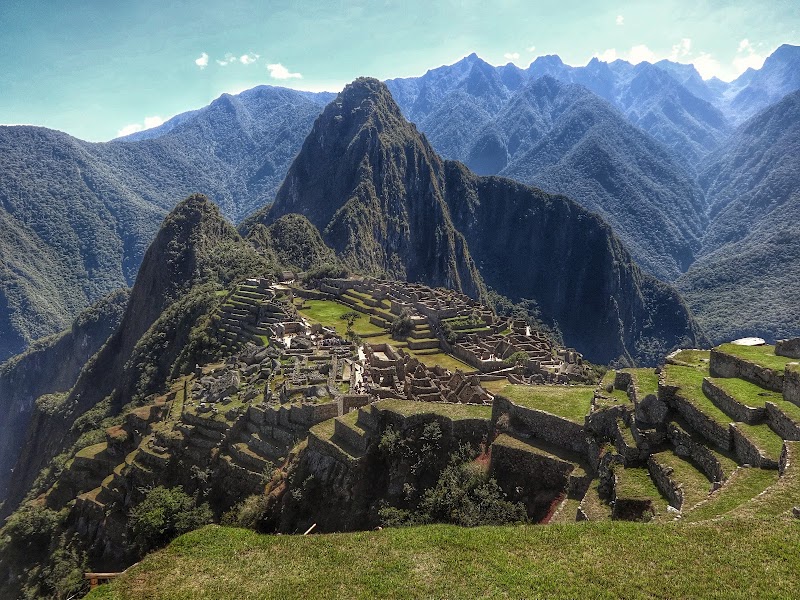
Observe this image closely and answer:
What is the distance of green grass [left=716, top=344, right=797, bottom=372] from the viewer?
54.6ft

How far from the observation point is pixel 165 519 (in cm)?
2123

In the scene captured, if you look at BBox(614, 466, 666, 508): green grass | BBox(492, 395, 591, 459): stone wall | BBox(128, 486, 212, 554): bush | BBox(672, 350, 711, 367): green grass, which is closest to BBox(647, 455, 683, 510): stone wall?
BBox(614, 466, 666, 508): green grass

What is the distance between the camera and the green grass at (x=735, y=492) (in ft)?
37.5

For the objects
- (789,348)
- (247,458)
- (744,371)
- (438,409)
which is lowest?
(247,458)

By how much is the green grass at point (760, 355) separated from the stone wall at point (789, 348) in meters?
0.23

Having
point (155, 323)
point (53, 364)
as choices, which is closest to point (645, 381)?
point (155, 323)

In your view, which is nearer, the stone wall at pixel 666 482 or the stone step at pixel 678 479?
the stone step at pixel 678 479

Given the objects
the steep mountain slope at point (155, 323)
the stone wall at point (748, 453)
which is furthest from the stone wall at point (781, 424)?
the steep mountain slope at point (155, 323)

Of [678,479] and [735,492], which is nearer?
[735,492]

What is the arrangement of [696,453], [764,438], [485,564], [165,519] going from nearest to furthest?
[485,564] → [764,438] → [696,453] → [165,519]

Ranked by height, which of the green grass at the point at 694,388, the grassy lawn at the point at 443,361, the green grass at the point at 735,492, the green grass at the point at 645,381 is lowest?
the grassy lawn at the point at 443,361

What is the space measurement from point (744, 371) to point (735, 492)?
6288 mm

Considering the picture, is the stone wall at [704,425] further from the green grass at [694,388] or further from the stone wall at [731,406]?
the stone wall at [731,406]

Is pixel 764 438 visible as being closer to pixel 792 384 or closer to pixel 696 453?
pixel 696 453
